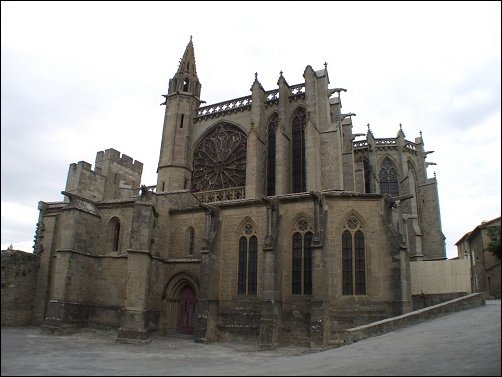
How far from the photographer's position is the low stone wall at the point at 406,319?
13.8 metres

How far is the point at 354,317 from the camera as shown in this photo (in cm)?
1739

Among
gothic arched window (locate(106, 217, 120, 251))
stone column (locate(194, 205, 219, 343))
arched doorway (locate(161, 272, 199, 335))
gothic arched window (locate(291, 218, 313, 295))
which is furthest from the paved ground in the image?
gothic arched window (locate(106, 217, 120, 251))

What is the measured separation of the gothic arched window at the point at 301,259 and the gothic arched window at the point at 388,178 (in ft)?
55.5

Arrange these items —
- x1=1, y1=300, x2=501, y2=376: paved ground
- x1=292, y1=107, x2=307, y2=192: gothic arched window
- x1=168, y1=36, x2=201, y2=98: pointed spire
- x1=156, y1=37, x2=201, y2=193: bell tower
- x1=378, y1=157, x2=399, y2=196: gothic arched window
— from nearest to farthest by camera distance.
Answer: x1=1, y1=300, x2=501, y2=376: paved ground
x1=292, y1=107, x2=307, y2=192: gothic arched window
x1=156, y1=37, x2=201, y2=193: bell tower
x1=168, y1=36, x2=201, y2=98: pointed spire
x1=378, y1=157, x2=399, y2=196: gothic arched window

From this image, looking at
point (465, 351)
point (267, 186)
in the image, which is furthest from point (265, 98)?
point (465, 351)

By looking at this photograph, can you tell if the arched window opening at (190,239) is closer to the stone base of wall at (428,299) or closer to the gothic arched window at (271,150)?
the gothic arched window at (271,150)

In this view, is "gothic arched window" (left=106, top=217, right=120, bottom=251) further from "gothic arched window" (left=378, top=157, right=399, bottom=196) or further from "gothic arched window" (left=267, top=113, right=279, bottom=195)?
"gothic arched window" (left=378, top=157, right=399, bottom=196)

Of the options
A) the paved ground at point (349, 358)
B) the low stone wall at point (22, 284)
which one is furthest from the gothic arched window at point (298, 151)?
the low stone wall at point (22, 284)

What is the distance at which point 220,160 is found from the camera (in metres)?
29.6

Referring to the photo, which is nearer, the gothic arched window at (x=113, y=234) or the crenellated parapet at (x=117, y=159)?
the gothic arched window at (x=113, y=234)

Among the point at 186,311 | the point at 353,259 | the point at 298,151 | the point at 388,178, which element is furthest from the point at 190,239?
the point at 388,178

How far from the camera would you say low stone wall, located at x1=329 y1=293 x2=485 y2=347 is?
544 inches

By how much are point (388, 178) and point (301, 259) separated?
18.6m

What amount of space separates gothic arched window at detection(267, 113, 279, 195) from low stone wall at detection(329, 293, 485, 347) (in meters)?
12.3
